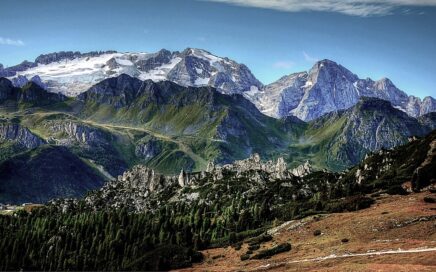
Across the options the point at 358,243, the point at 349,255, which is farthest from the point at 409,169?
the point at 349,255

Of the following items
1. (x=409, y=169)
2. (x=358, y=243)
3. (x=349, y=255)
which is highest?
(x=409, y=169)

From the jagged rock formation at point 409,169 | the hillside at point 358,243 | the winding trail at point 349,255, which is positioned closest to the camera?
the hillside at point 358,243

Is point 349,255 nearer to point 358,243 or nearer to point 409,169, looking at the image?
point 358,243

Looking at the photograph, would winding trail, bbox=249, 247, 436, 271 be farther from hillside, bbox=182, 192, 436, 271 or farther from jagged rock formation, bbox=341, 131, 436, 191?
jagged rock formation, bbox=341, 131, 436, 191

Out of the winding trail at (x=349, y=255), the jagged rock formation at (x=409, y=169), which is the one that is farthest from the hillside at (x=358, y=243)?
the jagged rock formation at (x=409, y=169)

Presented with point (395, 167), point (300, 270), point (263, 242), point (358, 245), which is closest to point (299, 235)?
point (263, 242)

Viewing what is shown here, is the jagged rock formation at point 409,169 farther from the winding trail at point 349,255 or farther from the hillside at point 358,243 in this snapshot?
the winding trail at point 349,255

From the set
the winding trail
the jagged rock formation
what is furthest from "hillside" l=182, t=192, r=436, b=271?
the jagged rock formation

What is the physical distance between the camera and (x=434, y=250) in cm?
6938

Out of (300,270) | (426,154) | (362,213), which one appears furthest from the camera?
(426,154)

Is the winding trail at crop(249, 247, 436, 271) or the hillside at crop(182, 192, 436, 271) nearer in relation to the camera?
the hillside at crop(182, 192, 436, 271)

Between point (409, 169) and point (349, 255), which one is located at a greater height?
point (409, 169)

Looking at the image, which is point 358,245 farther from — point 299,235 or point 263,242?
point 263,242

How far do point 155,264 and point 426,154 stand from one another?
96.5m
